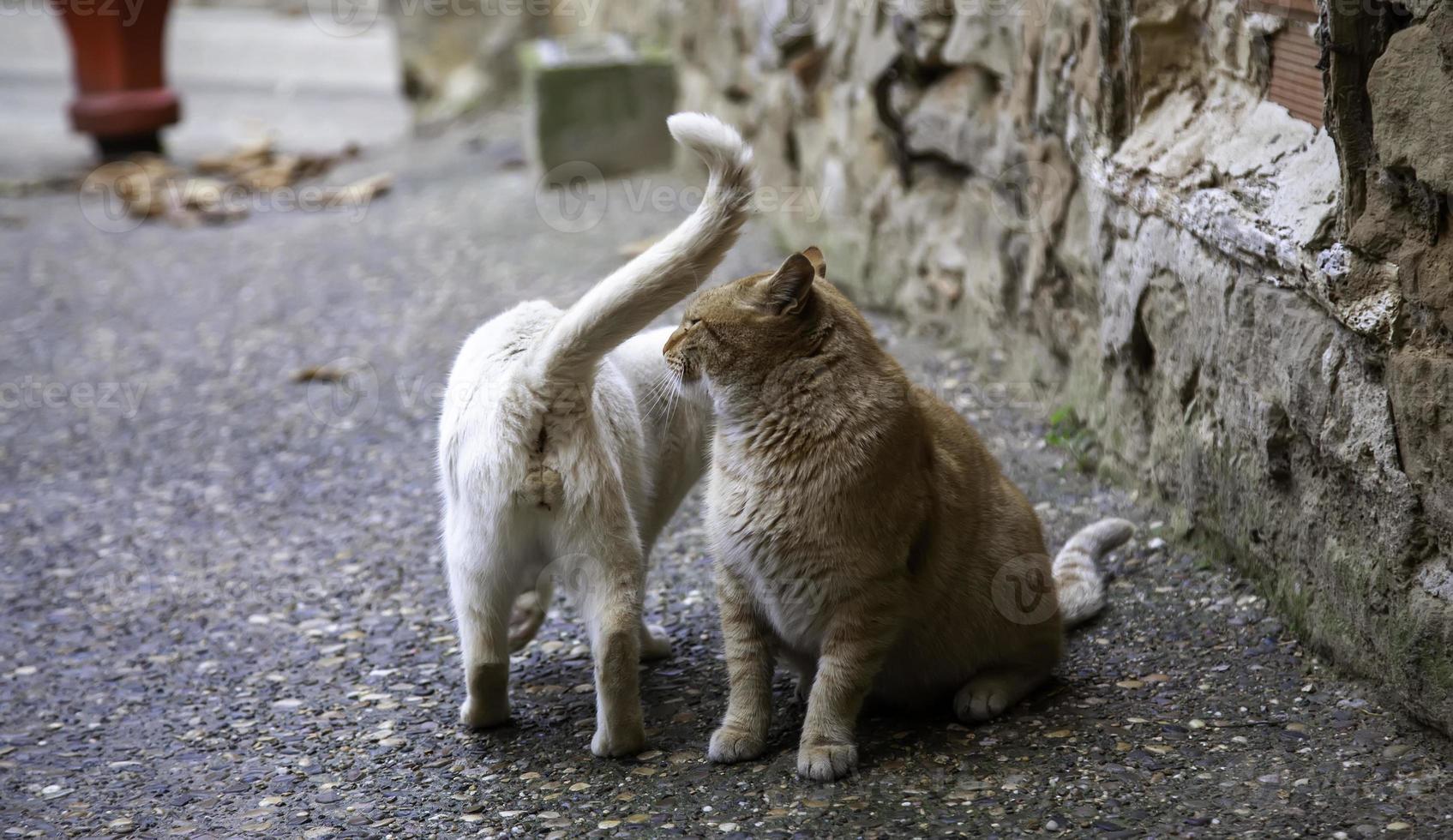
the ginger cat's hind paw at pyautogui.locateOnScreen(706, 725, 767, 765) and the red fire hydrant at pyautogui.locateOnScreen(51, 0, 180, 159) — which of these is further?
the red fire hydrant at pyautogui.locateOnScreen(51, 0, 180, 159)

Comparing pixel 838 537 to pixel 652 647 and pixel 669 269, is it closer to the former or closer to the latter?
pixel 669 269

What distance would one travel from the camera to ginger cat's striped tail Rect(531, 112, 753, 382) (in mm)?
2807

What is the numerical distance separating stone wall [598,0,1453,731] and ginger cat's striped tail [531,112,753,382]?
121 cm

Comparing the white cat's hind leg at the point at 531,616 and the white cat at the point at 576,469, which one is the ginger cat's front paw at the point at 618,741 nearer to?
the white cat at the point at 576,469

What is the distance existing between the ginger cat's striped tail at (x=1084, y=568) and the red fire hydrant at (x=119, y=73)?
924 cm

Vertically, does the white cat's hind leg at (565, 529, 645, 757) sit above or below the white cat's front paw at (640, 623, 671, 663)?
above

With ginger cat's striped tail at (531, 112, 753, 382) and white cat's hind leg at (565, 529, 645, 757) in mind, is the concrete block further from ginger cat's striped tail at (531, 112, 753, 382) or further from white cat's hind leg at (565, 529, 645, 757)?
white cat's hind leg at (565, 529, 645, 757)

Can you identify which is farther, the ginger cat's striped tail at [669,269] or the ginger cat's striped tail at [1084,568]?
the ginger cat's striped tail at [1084,568]

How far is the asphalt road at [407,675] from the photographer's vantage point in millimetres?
2641

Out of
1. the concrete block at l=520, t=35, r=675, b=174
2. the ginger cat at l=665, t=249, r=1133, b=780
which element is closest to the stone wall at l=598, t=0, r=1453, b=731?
the ginger cat at l=665, t=249, r=1133, b=780

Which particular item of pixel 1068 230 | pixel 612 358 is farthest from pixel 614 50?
pixel 612 358

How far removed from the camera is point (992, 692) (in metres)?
2.94

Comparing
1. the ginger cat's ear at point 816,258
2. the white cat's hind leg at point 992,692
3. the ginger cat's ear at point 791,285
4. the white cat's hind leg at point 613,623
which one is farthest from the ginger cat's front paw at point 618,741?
the ginger cat's ear at point 816,258

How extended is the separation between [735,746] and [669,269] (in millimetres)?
1015
